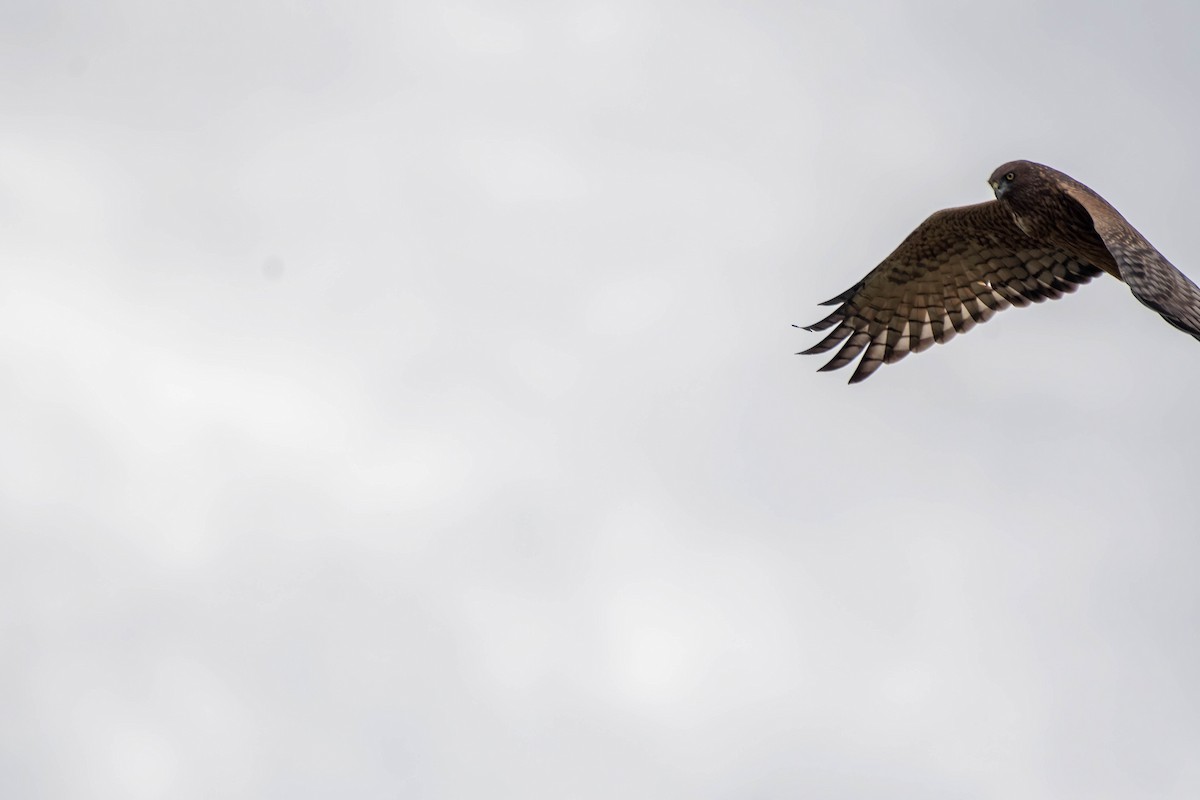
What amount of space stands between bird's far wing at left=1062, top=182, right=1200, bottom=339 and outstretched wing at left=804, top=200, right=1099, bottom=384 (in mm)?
2209

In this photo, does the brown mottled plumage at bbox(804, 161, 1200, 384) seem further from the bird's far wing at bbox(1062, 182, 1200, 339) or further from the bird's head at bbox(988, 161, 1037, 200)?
the bird's far wing at bbox(1062, 182, 1200, 339)

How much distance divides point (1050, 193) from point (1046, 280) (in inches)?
65.2

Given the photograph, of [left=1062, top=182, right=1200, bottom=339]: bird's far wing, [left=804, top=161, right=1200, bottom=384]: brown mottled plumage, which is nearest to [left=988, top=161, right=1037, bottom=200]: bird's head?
[left=804, top=161, right=1200, bottom=384]: brown mottled plumage

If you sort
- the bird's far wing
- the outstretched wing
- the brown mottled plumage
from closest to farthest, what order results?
the bird's far wing → the brown mottled plumage → the outstretched wing

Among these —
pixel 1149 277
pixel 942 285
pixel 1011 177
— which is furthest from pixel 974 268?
pixel 1149 277

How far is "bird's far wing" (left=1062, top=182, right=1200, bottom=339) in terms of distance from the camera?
11570 mm

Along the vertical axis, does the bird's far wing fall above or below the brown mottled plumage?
below

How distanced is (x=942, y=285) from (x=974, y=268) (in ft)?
1.26

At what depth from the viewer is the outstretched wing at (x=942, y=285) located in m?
15.8

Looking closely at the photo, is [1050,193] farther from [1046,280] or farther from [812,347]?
[812,347]

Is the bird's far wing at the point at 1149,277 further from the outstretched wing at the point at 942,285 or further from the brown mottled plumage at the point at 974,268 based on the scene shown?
the outstretched wing at the point at 942,285

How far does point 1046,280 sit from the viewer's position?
1596cm

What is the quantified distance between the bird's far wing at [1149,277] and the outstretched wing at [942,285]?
221 centimetres

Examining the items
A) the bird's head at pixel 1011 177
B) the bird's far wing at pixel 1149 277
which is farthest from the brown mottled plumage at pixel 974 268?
the bird's far wing at pixel 1149 277
